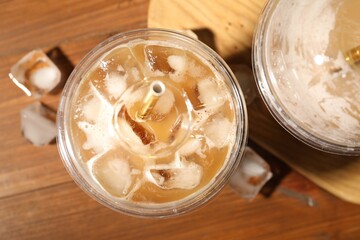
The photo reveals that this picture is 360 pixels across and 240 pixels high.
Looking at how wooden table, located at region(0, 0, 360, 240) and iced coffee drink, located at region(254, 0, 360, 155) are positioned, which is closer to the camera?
iced coffee drink, located at region(254, 0, 360, 155)

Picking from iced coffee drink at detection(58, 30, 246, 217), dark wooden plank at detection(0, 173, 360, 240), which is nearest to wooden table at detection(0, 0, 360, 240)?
dark wooden plank at detection(0, 173, 360, 240)

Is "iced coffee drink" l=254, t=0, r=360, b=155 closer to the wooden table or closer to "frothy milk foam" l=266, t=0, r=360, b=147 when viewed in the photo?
"frothy milk foam" l=266, t=0, r=360, b=147

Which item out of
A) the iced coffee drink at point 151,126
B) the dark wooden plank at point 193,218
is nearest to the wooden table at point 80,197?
the dark wooden plank at point 193,218

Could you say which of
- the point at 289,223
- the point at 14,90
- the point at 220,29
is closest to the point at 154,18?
the point at 220,29

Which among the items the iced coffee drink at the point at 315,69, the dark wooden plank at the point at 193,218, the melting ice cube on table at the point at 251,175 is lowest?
the dark wooden plank at the point at 193,218

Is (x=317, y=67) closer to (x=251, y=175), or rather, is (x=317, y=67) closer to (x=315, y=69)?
(x=315, y=69)

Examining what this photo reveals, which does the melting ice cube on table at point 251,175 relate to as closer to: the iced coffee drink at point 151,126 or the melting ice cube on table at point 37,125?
the iced coffee drink at point 151,126

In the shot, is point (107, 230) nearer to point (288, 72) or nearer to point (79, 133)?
point (79, 133)
